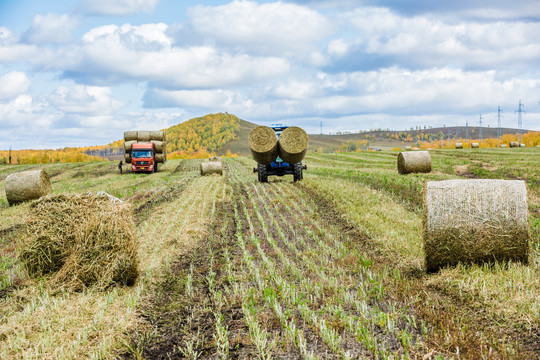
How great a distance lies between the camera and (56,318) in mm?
5852

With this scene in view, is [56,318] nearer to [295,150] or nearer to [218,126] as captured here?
[295,150]

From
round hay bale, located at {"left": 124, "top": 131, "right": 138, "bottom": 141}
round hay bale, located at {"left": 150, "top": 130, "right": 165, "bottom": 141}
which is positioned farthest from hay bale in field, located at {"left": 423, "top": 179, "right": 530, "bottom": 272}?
round hay bale, located at {"left": 124, "top": 131, "right": 138, "bottom": 141}

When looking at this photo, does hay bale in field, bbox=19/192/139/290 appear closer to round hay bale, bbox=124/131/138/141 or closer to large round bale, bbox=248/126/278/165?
large round bale, bbox=248/126/278/165

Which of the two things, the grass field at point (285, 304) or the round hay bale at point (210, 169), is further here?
the round hay bale at point (210, 169)

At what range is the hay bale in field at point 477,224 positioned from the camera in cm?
705

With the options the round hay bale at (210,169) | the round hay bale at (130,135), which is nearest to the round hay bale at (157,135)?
the round hay bale at (130,135)

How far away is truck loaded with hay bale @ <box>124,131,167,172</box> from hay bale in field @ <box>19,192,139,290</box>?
27.4 meters

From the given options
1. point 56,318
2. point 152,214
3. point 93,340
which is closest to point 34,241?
point 56,318

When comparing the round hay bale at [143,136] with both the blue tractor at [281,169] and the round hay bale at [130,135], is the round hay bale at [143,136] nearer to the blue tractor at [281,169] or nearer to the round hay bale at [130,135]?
the round hay bale at [130,135]

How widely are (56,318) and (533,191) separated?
1846 centimetres

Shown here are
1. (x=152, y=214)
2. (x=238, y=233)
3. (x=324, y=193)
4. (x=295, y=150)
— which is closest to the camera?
(x=238, y=233)

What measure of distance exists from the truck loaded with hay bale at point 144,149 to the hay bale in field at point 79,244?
89.9ft

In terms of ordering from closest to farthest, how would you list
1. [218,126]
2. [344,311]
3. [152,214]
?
1. [344,311]
2. [152,214]
3. [218,126]

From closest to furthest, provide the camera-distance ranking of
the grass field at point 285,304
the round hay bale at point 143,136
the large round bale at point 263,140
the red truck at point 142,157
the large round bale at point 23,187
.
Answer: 1. the grass field at point 285,304
2. the large round bale at point 23,187
3. the large round bale at point 263,140
4. the red truck at point 142,157
5. the round hay bale at point 143,136
